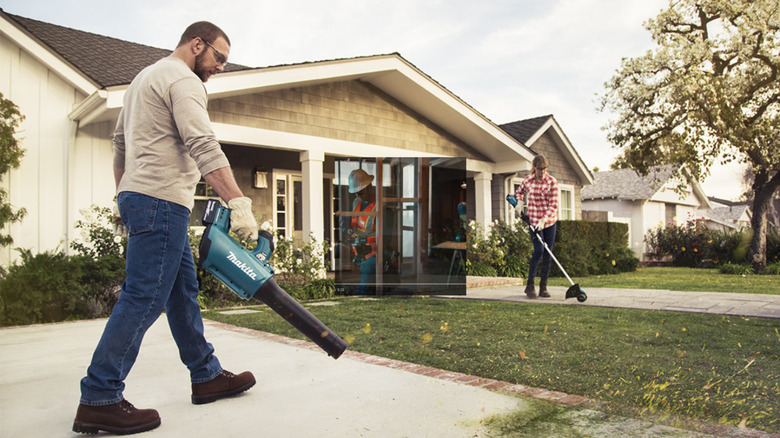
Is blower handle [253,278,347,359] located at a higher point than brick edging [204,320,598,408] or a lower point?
higher

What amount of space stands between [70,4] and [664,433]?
443 cm

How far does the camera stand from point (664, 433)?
2104 millimetres

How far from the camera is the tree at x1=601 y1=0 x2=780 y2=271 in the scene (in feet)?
46.7

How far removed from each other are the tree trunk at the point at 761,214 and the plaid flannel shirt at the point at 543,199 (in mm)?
10591

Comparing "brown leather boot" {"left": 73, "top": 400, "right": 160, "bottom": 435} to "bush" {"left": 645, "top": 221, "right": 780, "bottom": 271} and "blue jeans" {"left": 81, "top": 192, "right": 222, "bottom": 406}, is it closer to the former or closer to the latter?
"blue jeans" {"left": 81, "top": 192, "right": 222, "bottom": 406}

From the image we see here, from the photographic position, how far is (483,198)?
1209 centimetres

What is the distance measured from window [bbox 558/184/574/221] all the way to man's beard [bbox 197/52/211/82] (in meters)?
13.1

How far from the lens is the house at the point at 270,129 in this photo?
696 cm

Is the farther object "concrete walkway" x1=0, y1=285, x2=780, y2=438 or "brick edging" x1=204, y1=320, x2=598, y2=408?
"brick edging" x1=204, y1=320, x2=598, y2=408

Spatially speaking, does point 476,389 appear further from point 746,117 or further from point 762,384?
point 746,117

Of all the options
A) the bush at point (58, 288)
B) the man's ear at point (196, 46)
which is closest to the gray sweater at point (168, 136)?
the man's ear at point (196, 46)

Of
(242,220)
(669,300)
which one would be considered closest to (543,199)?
(669,300)

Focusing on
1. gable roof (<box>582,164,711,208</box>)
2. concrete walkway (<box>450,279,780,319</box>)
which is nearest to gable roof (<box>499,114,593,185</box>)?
concrete walkway (<box>450,279,780,319</box>)

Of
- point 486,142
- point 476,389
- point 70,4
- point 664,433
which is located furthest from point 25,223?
point 486,142
